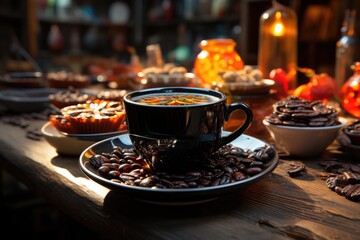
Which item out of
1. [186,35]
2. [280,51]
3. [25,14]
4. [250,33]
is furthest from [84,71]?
[280,51]

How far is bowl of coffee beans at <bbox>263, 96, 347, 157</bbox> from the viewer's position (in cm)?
78

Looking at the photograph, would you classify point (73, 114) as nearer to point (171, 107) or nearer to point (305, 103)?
point (171, 107)

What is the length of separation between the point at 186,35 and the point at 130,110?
3.87 metres

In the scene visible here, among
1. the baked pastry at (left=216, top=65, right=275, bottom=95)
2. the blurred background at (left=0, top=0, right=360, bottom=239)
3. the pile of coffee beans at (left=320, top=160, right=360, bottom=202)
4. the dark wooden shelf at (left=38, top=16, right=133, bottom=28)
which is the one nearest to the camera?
the pile of coffee beans at (left=320, top=160, right=360, bottom=202)

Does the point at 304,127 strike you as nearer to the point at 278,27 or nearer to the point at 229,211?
the point at 229,211

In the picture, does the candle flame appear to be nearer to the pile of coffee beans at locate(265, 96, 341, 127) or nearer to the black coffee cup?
the pile of coffee beans at locate(265, 96, 341, 127)

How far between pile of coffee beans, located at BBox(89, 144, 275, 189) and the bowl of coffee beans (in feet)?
0.45

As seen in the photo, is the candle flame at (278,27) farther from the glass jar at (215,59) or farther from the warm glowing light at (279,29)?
the glass jar at (215,59)

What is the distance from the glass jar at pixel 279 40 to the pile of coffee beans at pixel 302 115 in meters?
0.65

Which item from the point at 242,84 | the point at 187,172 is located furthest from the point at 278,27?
the point at 187,172

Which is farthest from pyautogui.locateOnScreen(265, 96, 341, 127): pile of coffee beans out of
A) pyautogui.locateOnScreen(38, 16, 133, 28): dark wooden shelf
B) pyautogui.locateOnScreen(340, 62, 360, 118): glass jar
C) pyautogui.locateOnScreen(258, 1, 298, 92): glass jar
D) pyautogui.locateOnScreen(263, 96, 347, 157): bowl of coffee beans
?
pyautogui.locateOnScreen(38, 16, 133, 28): dark wooden shelf

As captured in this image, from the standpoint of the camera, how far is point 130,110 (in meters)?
0.60

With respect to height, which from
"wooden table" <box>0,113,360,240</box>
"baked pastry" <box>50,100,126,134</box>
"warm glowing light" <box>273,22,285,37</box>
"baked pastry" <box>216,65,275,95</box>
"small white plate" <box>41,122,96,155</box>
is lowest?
"wooden table" <box>0,113,360,240</box>

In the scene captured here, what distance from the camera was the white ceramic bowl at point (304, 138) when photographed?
78cm
